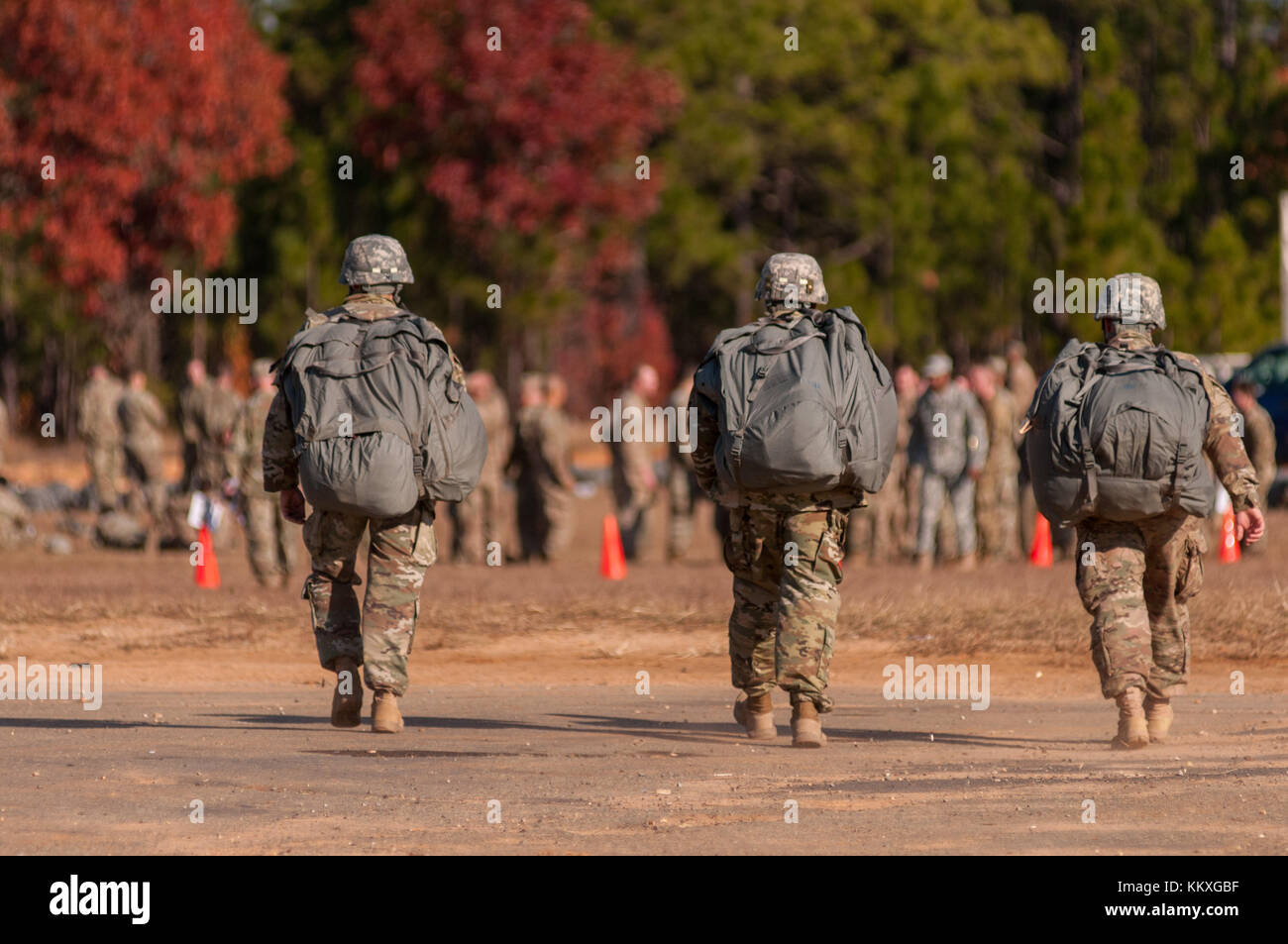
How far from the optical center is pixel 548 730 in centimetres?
1159

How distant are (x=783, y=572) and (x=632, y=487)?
13.3 meters

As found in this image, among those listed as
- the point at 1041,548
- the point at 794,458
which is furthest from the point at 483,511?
the point at 794,458

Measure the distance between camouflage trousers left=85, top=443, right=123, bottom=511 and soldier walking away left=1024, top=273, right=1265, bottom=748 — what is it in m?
17.5

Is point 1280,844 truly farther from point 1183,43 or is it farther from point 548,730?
point 1183,43

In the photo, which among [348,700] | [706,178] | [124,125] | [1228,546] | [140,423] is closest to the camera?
[348,700]

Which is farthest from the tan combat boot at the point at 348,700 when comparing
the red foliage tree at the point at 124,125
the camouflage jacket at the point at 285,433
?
the red foliage tree at the point at 124,125

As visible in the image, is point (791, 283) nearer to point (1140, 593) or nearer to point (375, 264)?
point (375, 264)

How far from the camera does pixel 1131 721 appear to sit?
34.7 ft

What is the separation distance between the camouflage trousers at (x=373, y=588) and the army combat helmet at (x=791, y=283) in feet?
5.75

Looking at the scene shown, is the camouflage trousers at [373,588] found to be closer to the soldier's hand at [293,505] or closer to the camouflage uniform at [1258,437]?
the soldier's hand at [293,505]

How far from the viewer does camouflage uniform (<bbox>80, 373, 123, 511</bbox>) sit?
87.9 feet

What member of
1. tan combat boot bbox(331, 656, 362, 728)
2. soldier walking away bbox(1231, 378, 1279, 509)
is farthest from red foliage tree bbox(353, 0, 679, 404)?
tan combat boot bbox(331, 656, 362, 728)
